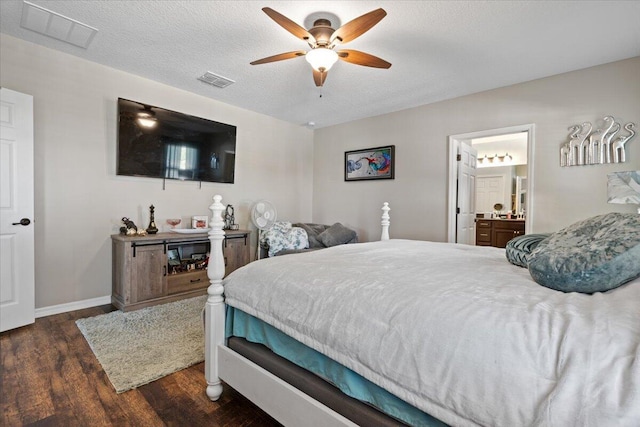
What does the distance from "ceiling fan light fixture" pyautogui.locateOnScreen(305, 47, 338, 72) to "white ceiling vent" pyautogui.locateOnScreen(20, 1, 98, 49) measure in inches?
71.9

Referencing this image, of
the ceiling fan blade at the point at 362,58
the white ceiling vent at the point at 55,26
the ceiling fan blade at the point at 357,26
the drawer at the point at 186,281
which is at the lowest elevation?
the drawer at the point at 186,281

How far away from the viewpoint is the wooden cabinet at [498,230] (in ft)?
17.4

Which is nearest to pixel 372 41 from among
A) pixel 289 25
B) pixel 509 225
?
pixel 289 25

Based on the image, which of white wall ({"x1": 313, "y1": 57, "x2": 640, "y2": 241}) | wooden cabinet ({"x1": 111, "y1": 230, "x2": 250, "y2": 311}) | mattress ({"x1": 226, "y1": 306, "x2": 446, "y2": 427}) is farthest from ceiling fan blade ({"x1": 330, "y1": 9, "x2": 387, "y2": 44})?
wooden cabinet ({"x1": 111, "y1": 230, "x2": 250, "y2": 311})

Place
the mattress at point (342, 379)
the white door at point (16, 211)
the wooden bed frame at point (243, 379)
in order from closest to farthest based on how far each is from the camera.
Result: the mattress at point (342, 379) → the wooden bed frame at point (243, 379) → the white door at point (16, 211)

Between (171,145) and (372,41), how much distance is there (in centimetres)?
248

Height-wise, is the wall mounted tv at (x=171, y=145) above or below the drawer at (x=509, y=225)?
above

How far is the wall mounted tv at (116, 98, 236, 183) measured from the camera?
3.22 m

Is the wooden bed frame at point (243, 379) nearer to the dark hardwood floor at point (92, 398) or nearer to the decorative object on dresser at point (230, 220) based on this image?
the dark hardwood floor at point (92, 398)

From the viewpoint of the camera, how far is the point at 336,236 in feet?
13.5

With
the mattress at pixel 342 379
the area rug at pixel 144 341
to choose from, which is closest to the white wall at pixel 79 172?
the area rug at pixel 144 341

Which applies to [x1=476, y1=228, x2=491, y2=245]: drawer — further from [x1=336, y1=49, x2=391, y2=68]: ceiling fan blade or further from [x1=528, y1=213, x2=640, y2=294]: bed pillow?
[x1=528, y1=213, x2=640, y2=294]: bed pillow

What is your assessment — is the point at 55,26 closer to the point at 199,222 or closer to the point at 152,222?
the point at 152,222

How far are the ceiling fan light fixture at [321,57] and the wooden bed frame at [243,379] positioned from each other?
1356 mm
